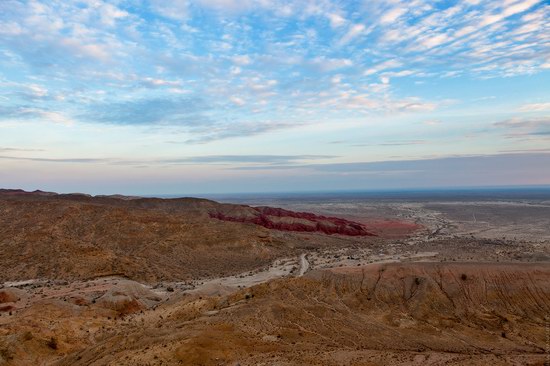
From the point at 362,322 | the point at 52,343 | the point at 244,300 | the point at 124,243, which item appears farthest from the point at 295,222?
the point at 52,343

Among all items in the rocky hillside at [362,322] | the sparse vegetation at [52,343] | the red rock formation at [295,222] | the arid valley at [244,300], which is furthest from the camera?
the red rock formation at [295,222]

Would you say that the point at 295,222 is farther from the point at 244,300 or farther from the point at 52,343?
the point at 52,343

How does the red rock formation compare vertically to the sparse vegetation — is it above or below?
above

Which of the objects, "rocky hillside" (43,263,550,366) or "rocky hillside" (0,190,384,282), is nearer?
"rocky hillside" (43,263,550,366)

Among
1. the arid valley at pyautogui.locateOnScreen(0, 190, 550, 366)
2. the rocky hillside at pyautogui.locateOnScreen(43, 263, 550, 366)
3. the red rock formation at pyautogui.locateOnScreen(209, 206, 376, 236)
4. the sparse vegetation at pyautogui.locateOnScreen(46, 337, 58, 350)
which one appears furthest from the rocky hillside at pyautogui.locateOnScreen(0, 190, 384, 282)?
the sparse vegetation at pyautogui.locateOnScreen(46, 337, 58, 350)

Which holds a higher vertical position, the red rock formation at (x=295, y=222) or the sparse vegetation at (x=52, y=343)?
the red rock formation at (x=295, y=222)

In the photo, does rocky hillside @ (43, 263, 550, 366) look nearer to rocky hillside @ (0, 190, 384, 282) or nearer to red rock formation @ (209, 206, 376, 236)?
rocky hillside @ (0, 190, 384, 282)

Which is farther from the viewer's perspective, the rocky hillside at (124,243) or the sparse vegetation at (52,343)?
the rocky hillside at (124,243)

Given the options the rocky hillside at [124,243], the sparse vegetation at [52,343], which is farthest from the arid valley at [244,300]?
the rocky hillside at [124,243]

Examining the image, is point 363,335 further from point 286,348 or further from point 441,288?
point 441,288

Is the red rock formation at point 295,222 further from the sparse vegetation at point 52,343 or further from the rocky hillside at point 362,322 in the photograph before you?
the sparse vegetation at point 52,343
